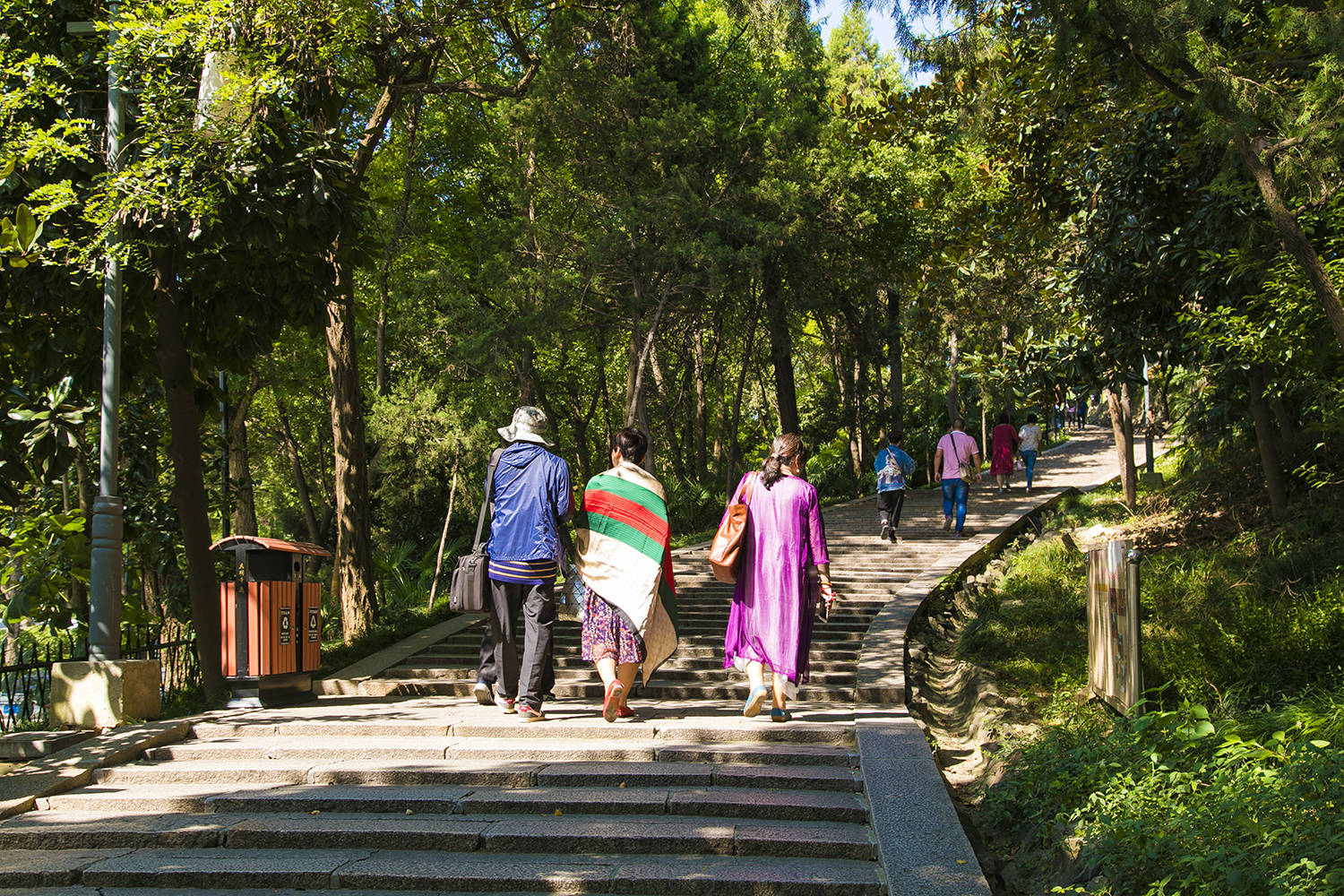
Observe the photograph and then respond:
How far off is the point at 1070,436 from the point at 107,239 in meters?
41.0

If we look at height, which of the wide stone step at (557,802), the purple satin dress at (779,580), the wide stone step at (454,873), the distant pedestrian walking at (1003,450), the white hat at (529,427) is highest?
the distant pedestrian walking at (1003,450)

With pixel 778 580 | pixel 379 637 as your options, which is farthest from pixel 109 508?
pixel 778 580

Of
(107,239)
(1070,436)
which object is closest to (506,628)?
(107,239)

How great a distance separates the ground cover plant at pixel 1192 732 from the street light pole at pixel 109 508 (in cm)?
586

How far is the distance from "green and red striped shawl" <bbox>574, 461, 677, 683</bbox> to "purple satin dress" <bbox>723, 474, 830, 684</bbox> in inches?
19.8

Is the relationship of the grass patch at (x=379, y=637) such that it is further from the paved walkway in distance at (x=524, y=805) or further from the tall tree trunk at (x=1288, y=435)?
the tall tree trunk at (x=1288, y=435)

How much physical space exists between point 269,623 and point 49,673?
1445mm

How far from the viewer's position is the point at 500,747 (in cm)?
639

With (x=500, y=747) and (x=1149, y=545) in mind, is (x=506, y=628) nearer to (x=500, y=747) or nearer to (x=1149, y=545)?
(x=500, y=747)

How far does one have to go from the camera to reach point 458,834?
4949 mm

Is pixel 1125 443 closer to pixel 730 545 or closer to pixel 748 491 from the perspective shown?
pixel 748 491

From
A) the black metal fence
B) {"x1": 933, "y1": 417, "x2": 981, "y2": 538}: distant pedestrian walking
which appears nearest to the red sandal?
the black metal fence

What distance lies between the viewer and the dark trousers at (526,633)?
694 centimetres

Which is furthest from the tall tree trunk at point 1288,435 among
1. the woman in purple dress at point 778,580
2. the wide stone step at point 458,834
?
the wide stone step at point 458,834
